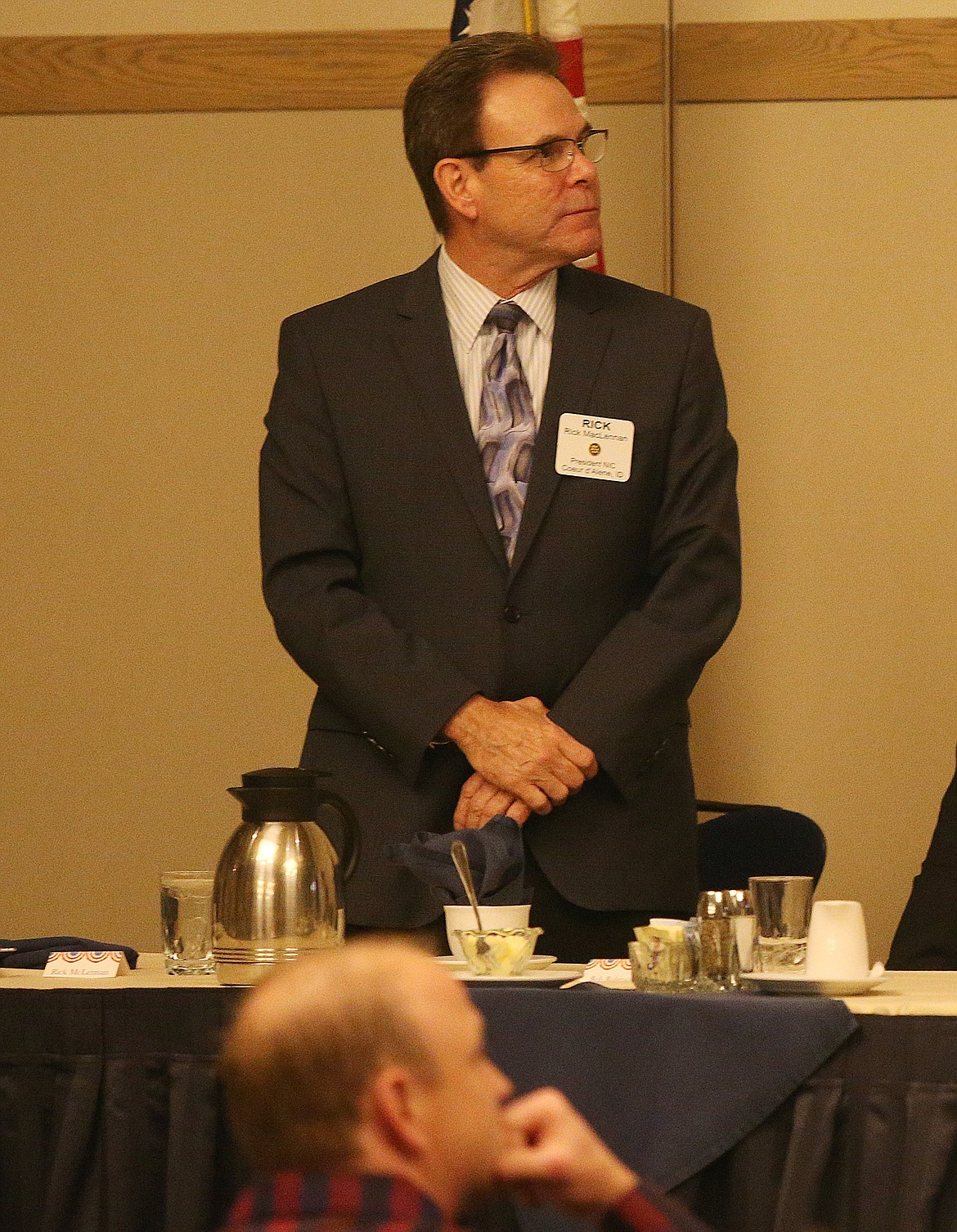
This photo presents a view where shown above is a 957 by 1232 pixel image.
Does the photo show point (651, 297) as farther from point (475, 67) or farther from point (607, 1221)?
point (607, 1221)

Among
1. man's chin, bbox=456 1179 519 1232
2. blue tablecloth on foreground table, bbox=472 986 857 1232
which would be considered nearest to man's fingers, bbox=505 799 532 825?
blue tablecloth on foreground table, bbox=472 986 857 1232

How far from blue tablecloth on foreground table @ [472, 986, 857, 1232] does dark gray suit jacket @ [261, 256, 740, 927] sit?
2.49ft

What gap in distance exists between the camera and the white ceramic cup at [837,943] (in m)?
1.87

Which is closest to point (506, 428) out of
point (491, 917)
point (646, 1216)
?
point (491, 917)

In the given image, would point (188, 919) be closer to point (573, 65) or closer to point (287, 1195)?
point (287, 1195)

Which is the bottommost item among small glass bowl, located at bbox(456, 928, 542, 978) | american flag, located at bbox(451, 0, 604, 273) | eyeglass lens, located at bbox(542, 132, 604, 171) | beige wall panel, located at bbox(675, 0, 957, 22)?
small glass bowl, located at bbox(456, 928, 542, 978)

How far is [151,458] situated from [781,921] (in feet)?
10.7

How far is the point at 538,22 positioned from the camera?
3869mm

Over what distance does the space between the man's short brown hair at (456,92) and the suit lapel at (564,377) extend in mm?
277

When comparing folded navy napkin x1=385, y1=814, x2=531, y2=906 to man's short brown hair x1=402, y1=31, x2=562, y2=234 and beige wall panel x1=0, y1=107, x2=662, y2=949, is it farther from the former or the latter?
beige wall panel x1=0, y1=107, x2=662, y2=949

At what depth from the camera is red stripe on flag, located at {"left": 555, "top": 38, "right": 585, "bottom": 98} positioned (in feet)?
12.5

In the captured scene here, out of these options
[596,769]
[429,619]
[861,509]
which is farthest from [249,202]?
[596,769]

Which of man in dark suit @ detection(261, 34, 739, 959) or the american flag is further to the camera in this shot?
the american flag

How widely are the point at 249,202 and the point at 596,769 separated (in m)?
2.85
